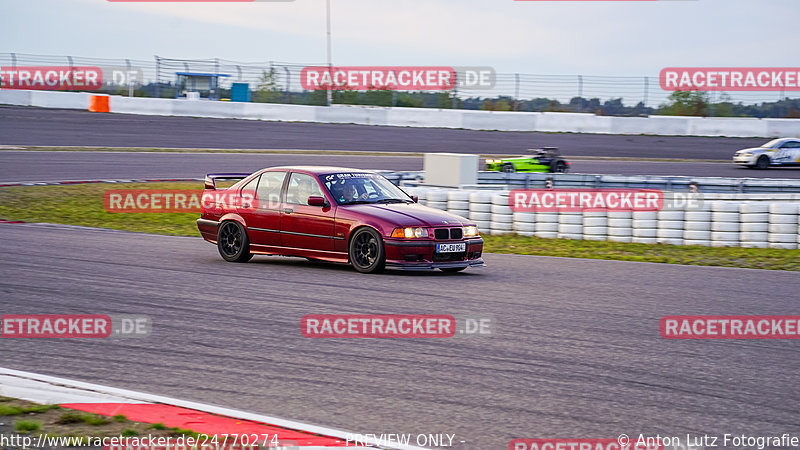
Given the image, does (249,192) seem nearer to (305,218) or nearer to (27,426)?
(305,218)

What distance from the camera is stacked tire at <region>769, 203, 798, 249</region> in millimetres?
13227

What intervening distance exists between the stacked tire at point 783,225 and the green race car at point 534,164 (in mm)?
11230

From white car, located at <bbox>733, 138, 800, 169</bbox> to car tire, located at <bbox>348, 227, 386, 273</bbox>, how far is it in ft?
74.5

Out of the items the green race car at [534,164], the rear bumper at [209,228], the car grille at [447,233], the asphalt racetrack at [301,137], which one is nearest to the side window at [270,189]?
the rear bumper at [209,228]

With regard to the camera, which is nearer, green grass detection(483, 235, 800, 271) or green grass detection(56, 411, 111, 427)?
green grass detection(56, 411, 111, 427)

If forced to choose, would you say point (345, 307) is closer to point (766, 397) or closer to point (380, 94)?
point (766, 397)

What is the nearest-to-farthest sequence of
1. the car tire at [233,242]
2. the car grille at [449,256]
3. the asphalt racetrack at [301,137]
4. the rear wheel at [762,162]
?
the car grille at [449,256] < the car tire at [233,242] < the rear wheel at [762,162] < the asphalt racetrack at [301,137]

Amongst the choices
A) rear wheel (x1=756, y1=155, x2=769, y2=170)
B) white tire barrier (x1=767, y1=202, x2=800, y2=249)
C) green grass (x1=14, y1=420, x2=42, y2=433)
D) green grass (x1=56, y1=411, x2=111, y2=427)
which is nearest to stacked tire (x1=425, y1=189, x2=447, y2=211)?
white tire barrier (x1=767, y1=202, x2=800, y2=249)

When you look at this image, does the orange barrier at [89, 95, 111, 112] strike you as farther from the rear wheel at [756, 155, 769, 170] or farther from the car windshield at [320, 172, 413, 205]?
the car windshield at [320, 172, 413, 205]

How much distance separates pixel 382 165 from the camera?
2659cm

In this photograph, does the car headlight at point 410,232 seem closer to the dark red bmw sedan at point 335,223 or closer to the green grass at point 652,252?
the dark red bmw sedan at point 335,223

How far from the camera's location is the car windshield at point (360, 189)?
10289mm

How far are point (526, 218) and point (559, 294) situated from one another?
590 cm

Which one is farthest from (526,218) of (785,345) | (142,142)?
(142,142)
